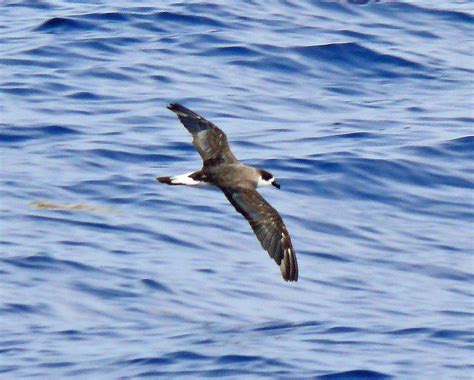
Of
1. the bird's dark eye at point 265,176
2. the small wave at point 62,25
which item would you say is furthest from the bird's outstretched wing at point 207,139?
the small wave at point 62,25

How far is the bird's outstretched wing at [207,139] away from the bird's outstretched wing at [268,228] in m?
0.70

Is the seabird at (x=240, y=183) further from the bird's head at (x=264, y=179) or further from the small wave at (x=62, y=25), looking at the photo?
the small wave at (x=62, y=25)

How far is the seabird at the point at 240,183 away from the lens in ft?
30.8

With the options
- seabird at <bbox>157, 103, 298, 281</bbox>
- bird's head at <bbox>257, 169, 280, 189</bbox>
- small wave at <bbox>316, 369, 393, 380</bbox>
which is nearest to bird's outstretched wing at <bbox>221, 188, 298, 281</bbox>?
seabird at <bbox>157, 103, 298, 281</bbox>

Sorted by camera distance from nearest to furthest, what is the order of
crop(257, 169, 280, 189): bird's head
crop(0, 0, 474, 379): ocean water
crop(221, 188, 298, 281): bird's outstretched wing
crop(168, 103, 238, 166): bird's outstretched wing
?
crop(0, 0, 474, 379): ocean water < crop(221, 188, 298, 281): bird's outstretched wing < crop(257, 169, 280, 189): bird's head < crop(168, 103, 238, 166): bird's outstretched wing

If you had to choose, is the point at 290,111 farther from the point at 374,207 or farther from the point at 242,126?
the point at 374,207

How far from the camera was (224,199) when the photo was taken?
456 inches

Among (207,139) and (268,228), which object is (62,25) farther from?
(268,228)

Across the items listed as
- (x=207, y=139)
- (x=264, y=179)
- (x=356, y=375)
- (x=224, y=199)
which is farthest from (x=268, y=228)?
(x=224, y=199)

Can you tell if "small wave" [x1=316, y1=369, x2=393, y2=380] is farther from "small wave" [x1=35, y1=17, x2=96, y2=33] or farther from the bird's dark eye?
"small wave" [x1=35, y1=17, x2=96, y2=33]

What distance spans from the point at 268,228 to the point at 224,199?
83.9 inches

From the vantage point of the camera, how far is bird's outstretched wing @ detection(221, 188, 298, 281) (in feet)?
30.7

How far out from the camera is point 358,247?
10812 mm

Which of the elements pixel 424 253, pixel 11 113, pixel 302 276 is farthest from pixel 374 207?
pixel 11 113
